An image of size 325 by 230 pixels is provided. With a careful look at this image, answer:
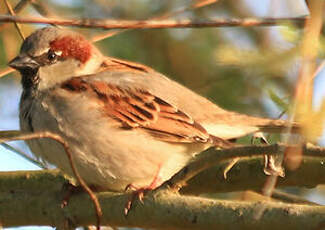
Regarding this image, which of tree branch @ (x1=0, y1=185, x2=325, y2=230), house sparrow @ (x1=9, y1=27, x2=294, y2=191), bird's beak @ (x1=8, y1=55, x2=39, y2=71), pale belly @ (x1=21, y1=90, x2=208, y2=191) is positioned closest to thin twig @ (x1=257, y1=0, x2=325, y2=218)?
tree branch @ (x1=0, y1=185, x2=325, y2=230)

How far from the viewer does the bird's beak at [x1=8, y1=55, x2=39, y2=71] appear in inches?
152

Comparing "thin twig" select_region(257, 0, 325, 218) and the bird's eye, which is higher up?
"thin twig" select_region(257, 0, 325, 218)

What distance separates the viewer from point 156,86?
4.06 m

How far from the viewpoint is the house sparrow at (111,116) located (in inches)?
145

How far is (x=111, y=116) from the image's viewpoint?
386 cm

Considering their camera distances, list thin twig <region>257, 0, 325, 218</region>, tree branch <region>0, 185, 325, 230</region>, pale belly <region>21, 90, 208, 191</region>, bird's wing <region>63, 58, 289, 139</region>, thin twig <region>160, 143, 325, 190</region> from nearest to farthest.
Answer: thin twig <region>257, 0, 325, 218</region>, thin twig <region>160, 143, 325, 190</region>, tree branch <region>0, 185, 325, 230</region>, pale belly <region>21, 90, 208, 191</region>, bird's wing <region>63, 58, 289, 139</region>

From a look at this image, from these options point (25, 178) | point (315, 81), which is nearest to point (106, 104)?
point (25, 178)

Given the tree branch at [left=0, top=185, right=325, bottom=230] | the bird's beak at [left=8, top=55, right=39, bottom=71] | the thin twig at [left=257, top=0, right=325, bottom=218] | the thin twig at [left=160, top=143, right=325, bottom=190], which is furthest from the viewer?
the bird's beak at [left=8, top=55, right=39, bottom=71]

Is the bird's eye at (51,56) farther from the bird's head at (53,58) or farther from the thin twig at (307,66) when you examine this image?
the thin twig at (307,66)

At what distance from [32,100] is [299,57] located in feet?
8.54

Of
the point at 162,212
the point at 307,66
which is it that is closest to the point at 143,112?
the point at 162,212

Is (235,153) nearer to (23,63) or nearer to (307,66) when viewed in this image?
(307,66)

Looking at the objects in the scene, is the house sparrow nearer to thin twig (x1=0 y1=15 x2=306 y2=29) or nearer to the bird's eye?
the bird's eye

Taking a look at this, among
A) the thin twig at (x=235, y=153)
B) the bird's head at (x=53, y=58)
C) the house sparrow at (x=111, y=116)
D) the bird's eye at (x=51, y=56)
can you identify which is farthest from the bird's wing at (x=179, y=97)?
the thin twig at (x=235, y=153)
